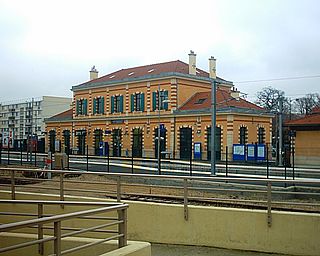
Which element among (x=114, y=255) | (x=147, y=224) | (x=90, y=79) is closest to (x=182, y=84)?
(x=90, y=79)

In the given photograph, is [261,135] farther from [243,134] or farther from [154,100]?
[154,100]

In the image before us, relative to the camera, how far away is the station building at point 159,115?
47.1m

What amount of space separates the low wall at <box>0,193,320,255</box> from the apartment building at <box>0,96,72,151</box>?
99.6 metres

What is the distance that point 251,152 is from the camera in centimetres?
3784

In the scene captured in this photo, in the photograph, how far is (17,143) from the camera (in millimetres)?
72188

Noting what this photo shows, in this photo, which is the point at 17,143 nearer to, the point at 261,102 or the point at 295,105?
the point at 261,102

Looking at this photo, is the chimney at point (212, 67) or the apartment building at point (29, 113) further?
the apartment building at point (29, 113)

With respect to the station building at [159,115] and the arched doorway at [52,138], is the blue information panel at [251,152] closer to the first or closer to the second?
the station building at [159,115]

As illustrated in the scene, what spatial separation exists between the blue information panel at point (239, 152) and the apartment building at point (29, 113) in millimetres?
74683

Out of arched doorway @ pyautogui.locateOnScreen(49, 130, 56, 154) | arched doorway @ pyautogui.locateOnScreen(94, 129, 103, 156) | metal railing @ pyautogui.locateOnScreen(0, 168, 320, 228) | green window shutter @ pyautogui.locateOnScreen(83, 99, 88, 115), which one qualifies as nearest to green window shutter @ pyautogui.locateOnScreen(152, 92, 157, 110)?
arched doorway @ pyautogui.locateOnScreen(94, 129, 103, 156)

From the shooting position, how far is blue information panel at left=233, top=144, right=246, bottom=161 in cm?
3903

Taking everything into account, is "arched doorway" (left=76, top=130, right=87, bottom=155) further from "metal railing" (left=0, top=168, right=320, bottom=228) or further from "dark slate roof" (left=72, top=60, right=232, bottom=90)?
"metal railing" (left=0, top=168, right=320, bottom=228)

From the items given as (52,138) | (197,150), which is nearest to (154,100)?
(197,150)

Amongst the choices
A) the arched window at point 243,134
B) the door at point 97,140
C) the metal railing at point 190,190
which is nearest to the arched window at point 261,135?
the arched window at point 243,134
